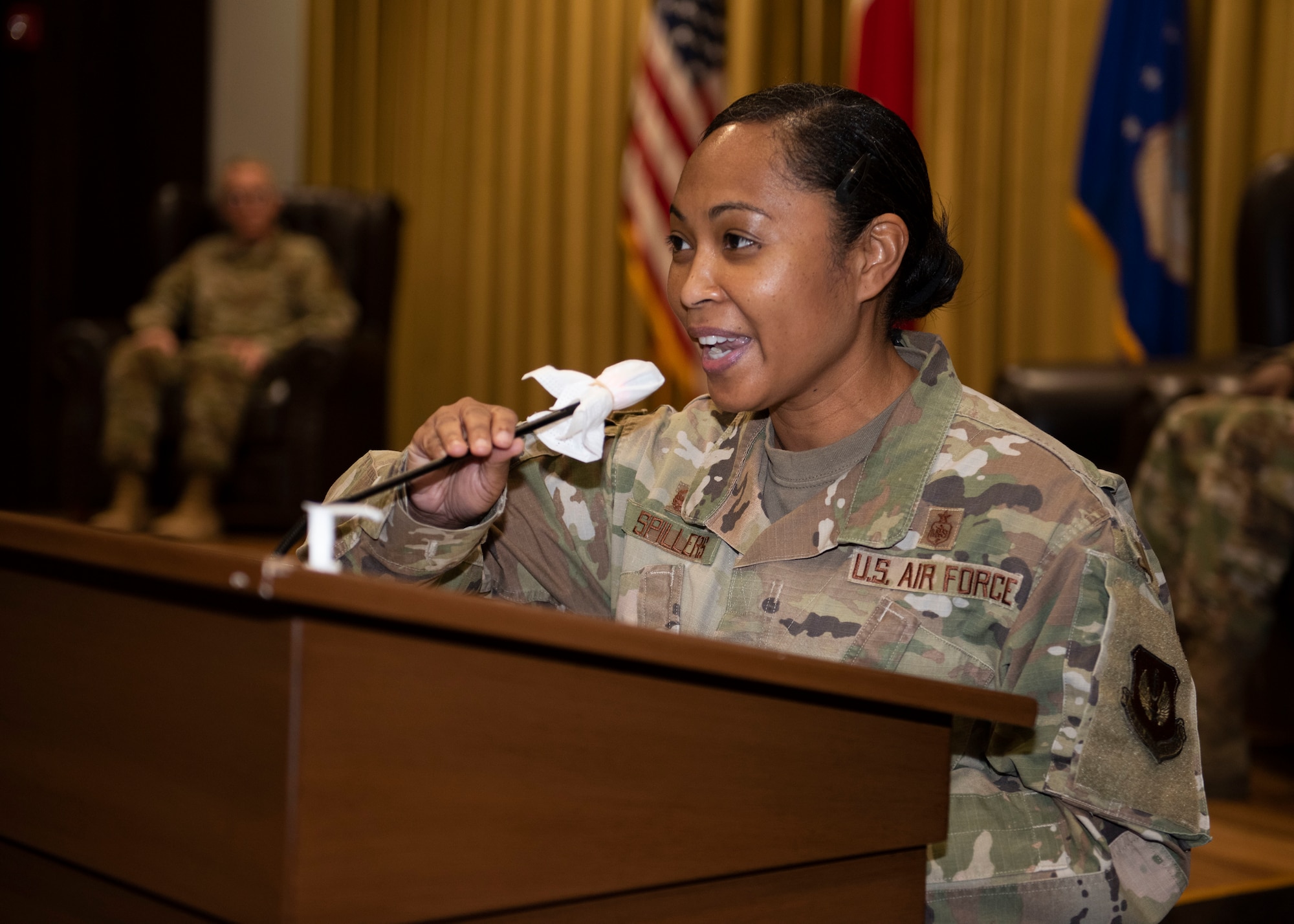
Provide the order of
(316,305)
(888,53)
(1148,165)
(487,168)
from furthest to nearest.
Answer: (487,168) → (316,305) → (888,53) → (1148,165)

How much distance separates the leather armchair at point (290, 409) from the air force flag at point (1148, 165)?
8.13ft

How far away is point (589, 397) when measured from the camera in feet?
3.50

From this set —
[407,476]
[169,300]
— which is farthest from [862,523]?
[169,300]

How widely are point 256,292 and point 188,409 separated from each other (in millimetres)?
600

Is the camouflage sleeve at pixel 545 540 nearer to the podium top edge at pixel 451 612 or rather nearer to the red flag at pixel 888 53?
the podium top edge at pixel 451 612

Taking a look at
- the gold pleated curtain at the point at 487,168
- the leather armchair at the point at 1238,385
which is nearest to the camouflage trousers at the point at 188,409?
the gold pleated curtain at the point at 487,168

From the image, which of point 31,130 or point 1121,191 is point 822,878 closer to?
point 1121,191

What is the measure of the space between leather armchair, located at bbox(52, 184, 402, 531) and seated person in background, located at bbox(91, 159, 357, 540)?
3.2 inches

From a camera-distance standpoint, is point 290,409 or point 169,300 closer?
point 290,409

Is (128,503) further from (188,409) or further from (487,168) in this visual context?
(487,168)

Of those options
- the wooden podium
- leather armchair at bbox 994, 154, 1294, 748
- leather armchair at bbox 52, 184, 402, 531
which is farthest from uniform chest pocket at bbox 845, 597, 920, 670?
leather armchair at bbox 52, 184, 402, 531

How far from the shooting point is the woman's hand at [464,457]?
99 cm

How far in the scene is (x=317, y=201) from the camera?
16.8 feet

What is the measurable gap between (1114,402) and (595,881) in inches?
99.2
